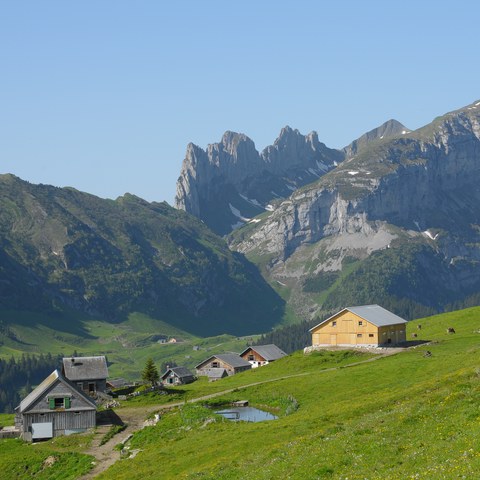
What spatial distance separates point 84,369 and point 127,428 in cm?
3224

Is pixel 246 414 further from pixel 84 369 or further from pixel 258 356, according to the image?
pixel 258 356

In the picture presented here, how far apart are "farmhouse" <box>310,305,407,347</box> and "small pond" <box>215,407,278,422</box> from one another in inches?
1334

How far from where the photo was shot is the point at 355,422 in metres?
53.5

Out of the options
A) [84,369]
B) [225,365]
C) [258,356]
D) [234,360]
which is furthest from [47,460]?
[258,356]

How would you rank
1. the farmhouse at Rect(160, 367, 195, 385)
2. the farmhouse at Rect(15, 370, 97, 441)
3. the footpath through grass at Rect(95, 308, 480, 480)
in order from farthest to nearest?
the farmhouse at Rect(160, 367, 195, 385) → the farmhouse at Rect(15, 370, 97, 441) → the footpath through grass at Rect(95, 308, 480, 480)

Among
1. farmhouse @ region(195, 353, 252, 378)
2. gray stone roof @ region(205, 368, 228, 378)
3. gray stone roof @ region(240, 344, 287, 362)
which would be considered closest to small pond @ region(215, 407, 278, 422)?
gray stone roof @ region(205, 368, 228, 378)

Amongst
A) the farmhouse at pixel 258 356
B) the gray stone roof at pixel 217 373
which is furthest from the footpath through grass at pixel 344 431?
the farmhouse at pixel 258 356

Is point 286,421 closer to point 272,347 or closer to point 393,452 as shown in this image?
point 393,452

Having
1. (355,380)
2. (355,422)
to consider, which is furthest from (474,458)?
(355,380)

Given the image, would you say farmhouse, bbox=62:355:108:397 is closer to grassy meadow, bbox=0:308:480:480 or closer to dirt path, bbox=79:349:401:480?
grassy meadow, bbox=0:308:480:480

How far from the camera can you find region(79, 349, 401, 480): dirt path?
68125 mm

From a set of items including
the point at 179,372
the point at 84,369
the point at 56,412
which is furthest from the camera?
the point at 179,372

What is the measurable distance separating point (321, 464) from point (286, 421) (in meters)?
24.4

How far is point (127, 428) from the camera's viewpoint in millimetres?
81750
